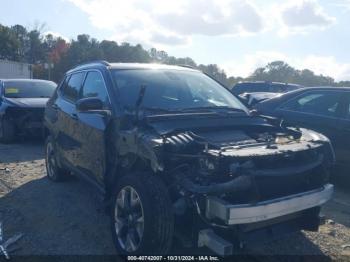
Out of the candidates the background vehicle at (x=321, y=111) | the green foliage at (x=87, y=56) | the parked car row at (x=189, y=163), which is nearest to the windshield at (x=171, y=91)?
the parked car row at (x=189, y=163)

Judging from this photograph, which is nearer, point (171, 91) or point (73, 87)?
point (171, 91)

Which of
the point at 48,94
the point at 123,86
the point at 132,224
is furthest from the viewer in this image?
the point at 48,94

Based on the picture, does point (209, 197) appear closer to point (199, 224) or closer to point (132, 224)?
point (199, 224)

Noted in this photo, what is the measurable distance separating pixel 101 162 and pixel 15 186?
8.52 feet

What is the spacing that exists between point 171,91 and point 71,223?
76.1 inches

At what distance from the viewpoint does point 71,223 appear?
473 centimetres

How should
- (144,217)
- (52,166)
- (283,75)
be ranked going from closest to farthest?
(144,217) < (52,166) < (283,75)

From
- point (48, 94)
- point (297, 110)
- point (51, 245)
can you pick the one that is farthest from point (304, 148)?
point (48, 94)

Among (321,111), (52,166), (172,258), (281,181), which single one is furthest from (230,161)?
(52,166)

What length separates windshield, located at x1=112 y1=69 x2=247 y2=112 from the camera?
4336 mm

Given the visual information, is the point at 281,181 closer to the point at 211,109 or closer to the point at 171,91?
the point at 211,109

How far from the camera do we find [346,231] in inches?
181

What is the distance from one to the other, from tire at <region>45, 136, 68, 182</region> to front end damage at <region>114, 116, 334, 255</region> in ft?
8.97

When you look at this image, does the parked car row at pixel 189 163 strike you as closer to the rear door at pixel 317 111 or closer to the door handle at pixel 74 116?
the door handle at pixel 74 116
